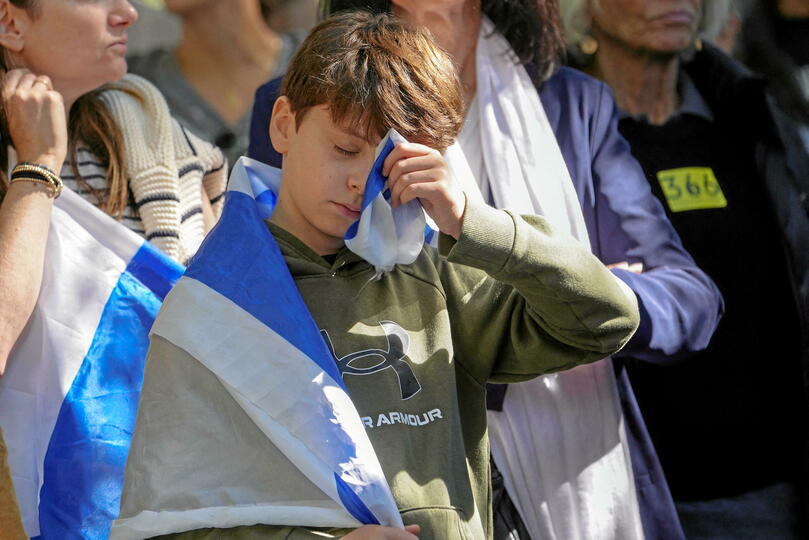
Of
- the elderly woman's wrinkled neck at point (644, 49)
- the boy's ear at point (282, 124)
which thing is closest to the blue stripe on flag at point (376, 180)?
the boy's ear at point (282, 124)

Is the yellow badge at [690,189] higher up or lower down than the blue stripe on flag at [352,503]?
lower down

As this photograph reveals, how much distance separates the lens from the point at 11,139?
2.83m

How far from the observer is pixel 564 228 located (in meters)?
2.78

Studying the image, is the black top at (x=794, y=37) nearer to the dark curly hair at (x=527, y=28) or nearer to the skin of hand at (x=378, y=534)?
the dark curly hair at (x=527, y=28)

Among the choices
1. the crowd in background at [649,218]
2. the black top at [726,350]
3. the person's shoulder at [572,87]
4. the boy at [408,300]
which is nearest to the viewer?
the boy at [408,300]

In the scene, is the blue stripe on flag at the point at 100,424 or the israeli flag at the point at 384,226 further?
the blue stripe on flag at the point at 100,424

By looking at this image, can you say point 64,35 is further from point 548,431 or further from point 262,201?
point 548,431

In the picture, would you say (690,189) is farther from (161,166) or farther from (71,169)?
(71,169)

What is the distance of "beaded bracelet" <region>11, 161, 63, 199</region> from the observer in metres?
2.69

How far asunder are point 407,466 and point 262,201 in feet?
2.01

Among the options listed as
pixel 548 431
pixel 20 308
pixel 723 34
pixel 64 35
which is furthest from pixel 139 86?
pixel 723 34

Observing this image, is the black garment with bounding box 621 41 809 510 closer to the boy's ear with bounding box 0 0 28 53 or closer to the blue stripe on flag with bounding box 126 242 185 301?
the blue stripe on flag with bounding box 126 242 185 301

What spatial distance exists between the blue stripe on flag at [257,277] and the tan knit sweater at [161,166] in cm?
67

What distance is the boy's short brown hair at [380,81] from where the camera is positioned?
7.25 feet
